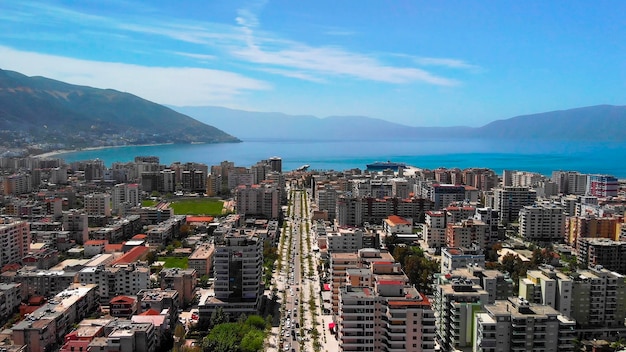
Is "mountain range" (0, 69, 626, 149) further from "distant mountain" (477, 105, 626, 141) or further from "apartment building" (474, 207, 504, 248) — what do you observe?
"apartment building" (474, 207, 504, 248)

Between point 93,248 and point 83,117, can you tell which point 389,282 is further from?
point 83,117

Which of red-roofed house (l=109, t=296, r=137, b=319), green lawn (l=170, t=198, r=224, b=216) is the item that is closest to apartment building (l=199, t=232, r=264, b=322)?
red-roofed house (l=109, t=296, r=137, b=319)

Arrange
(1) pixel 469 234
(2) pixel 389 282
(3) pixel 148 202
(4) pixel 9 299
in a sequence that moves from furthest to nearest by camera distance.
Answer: (3) pixel 148 202 → (1) pixel 469 234 → (4) pixel 9 299 → (2) pixel 389 282

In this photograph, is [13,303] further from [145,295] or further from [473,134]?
[473,134]

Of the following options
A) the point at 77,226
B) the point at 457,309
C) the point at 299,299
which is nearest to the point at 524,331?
the point at 457,309

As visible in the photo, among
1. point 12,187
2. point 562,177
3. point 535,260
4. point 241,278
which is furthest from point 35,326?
point 562,177
